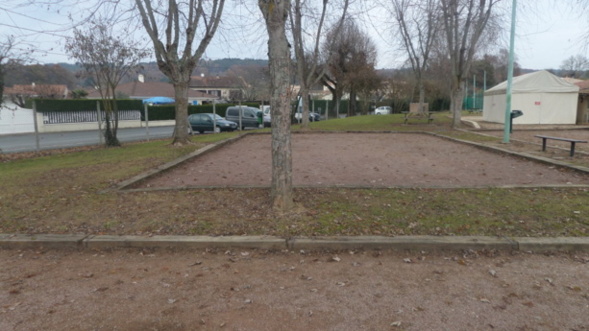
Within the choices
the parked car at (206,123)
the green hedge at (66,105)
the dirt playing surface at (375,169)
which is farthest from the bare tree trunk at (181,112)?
the green hedge at (66,105)

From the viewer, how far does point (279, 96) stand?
17.9ft

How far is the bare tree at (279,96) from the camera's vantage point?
536 cm

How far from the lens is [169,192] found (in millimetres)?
6812

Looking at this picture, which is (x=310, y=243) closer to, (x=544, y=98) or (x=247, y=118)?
(x=544, y=98)

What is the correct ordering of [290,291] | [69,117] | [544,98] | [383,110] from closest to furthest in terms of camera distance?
1. [290,291]
2. [544,98]
3. [69,117]
4. [383,110]

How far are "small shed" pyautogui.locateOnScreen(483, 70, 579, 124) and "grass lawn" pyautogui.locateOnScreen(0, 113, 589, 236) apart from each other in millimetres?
19802

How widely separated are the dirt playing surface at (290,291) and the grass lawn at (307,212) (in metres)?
0.57

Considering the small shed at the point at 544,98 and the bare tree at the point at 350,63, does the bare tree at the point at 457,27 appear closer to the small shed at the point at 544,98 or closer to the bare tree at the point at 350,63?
the small shed at the point at 544,98

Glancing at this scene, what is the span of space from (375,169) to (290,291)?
584 cm

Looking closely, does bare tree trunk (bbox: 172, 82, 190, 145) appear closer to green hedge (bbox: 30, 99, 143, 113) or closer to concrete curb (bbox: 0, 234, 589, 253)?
concrete curb (bbox: 0, 234, 589, 253)

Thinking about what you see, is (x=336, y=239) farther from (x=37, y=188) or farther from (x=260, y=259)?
(x=37, y=188)

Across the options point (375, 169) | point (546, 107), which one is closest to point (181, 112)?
point (375, 169)

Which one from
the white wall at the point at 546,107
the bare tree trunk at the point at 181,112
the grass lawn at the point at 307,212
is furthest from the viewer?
the white wall at the point at 546,107

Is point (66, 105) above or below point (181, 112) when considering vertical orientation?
above
